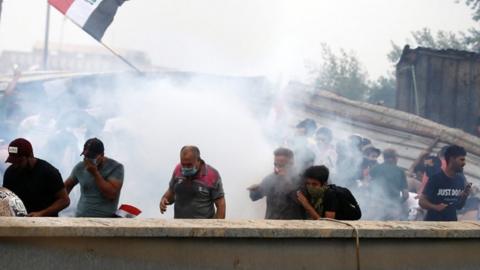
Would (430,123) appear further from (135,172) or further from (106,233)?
(106,233)

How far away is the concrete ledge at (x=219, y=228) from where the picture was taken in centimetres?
411

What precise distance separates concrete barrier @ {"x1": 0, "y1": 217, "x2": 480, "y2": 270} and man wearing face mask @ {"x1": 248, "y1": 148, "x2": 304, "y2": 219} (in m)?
2.03

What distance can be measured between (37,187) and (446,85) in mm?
9419

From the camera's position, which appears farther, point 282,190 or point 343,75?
point 343,75

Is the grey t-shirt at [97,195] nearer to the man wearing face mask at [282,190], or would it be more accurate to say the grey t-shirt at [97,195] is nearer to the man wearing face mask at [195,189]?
the man wearing face mask at [195,189]

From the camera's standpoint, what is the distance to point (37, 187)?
6.38 metres

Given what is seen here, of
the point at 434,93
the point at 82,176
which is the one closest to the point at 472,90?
the point at 434,93

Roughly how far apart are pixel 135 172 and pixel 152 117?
4.15 ft

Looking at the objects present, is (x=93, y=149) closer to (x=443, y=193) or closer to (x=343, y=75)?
(x=443, y=193)

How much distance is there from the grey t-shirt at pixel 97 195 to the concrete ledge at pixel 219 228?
2.39m

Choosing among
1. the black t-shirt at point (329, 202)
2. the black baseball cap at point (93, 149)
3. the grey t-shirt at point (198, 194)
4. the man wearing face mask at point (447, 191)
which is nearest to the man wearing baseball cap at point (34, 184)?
the black baseball cap at point (93, 149)

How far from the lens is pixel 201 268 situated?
14.6 ft

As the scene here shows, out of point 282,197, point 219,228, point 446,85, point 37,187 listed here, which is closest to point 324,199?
point 282,197

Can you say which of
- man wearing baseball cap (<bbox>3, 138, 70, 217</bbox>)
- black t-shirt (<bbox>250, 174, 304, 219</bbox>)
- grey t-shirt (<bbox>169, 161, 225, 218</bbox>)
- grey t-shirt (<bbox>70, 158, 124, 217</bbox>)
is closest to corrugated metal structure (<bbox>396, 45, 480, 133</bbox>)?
black t-shirt (<bbox>250, 174, 304, 219</bbox>)
